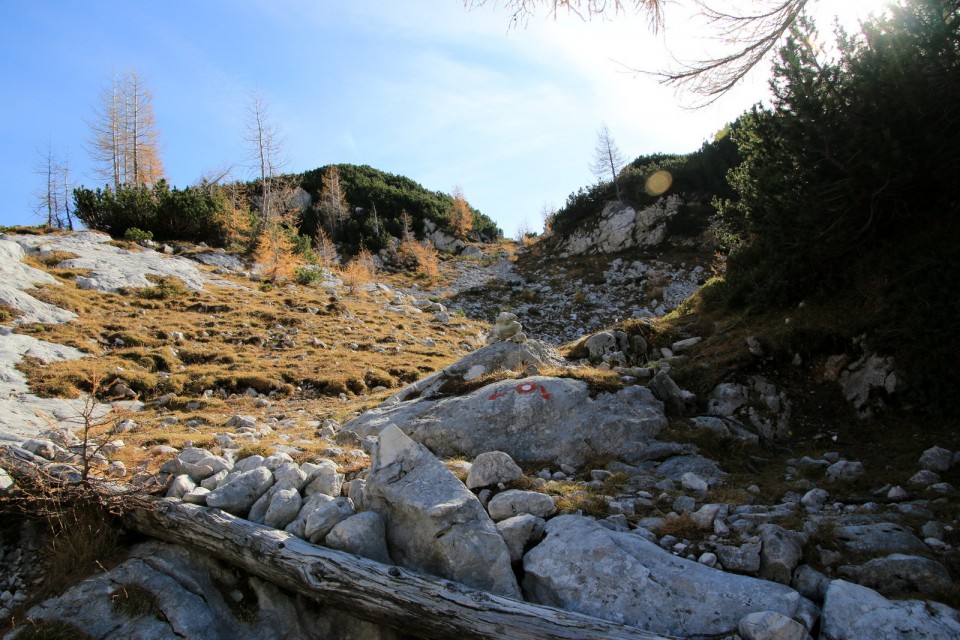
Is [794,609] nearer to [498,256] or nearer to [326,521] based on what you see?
[326,521]

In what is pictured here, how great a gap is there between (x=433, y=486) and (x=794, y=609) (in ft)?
10.6

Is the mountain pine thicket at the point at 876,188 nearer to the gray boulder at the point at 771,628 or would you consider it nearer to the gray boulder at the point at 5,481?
the gray boulder at the point at 771,628

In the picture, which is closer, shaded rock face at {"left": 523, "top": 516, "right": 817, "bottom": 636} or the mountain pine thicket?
shaded rock face at {"left": 523, "top": 516, "right": 817, "bottom": 636}

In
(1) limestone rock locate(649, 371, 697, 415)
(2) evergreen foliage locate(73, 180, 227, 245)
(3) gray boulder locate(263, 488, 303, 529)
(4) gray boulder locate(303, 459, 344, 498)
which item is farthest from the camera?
(2) evergreen foliage locate(73, 180, 227, 245)

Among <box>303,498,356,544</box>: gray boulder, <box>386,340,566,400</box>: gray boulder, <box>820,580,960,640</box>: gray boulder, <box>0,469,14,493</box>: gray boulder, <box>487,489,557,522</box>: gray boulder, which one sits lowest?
<box>820,580,960,640</box>: gray boulder

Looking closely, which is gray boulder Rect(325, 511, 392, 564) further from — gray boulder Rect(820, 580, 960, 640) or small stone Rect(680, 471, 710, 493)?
gray boulder Rect(820, 580, 960, 640)

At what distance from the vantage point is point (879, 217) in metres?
8.28

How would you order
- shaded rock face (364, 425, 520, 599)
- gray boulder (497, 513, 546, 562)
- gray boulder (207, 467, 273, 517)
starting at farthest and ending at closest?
gray boulder (207, 467, 273, 517)
gray boulder (497, 513, 546, 562)
shaded rock face (364, 425, 520, 599)

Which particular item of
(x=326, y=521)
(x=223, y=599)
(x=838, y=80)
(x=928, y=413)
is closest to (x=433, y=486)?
(x=326, y=521)

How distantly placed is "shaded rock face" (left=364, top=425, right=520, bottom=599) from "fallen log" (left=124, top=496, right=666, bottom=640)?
36 centimetres

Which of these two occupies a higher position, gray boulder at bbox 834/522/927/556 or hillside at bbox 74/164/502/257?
hillside at bbox 74/164/502/257

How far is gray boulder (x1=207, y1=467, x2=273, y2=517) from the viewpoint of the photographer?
18.1 ft

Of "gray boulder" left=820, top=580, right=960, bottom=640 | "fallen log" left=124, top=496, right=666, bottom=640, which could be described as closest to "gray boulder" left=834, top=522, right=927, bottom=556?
"gray boulder" left=820, top=580, right=960, bottom=640

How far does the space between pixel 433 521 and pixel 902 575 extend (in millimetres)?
3766
